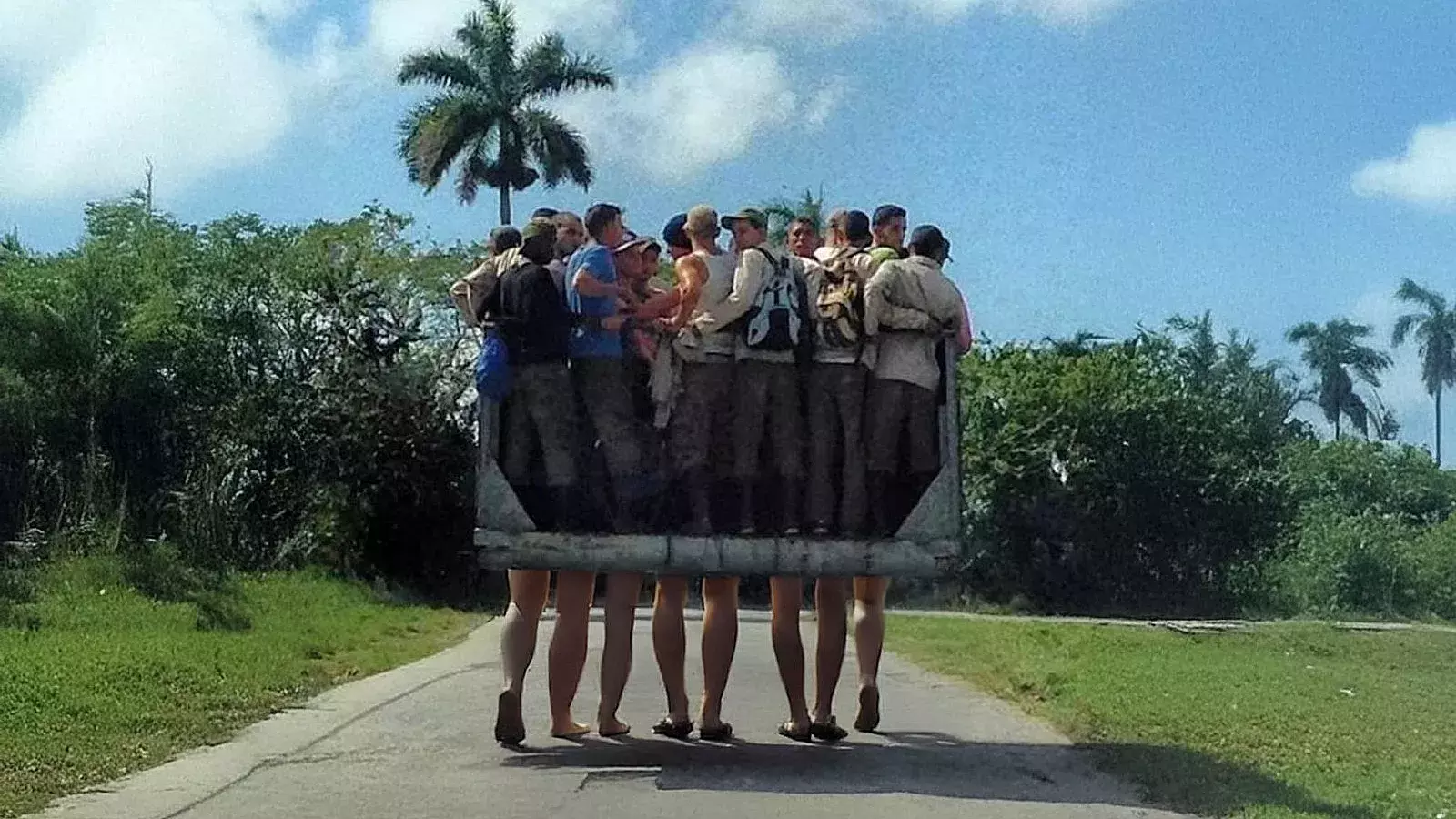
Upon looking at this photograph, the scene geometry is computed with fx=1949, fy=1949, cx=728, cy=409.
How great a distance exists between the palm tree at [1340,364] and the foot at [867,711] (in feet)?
249

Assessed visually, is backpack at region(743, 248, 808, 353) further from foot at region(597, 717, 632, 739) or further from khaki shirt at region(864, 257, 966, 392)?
foot at region(597, 717, 632, 739)

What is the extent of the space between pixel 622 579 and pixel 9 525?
2170cm

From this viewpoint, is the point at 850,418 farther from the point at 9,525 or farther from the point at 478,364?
the point at 9,525

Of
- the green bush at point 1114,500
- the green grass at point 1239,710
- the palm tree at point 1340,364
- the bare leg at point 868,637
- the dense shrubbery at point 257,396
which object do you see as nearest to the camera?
the green grass at point 1239,710

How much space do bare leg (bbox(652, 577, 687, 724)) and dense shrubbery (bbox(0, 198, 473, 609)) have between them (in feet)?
60.8

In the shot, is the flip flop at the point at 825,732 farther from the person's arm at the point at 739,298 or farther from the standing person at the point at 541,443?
the person's arm at the point at 739,298

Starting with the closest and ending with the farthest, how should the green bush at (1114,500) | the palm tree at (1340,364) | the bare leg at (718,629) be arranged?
the bare leg at (718,629), the green bush at (1114,500), the palm tree at (1340,364)

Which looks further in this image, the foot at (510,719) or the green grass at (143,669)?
the green grass at (143,669)

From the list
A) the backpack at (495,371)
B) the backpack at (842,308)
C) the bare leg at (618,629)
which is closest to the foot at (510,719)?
the bare leg at (618,629)

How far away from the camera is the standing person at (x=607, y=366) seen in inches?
385

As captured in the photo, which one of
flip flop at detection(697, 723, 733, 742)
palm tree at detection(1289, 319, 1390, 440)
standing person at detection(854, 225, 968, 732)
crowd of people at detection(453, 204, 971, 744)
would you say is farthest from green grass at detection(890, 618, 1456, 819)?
palm tree at detection(1289, 319, 1390, 440)

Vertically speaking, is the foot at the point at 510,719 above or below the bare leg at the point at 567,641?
below

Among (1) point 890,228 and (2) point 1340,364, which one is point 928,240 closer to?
(1) point 890,228

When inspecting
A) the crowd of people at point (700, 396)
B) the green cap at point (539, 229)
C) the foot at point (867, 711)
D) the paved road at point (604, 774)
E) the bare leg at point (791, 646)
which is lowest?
the paved road at point (604, 774)
